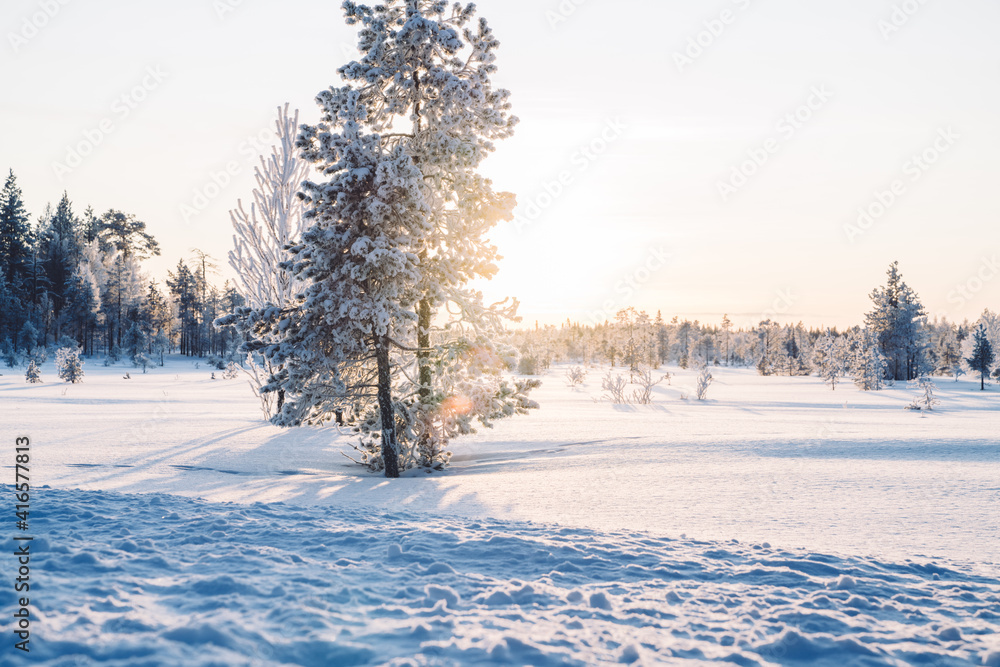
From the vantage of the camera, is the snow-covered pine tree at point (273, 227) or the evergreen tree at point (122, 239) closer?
the snow-covered pine tree at point (273, 227)

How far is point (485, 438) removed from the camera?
1327 cm

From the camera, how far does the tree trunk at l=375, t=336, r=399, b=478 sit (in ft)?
29.1

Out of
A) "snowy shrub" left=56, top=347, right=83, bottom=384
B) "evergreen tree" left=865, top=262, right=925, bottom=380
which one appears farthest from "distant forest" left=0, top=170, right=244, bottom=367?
"evergreen tree" left=865, top=262, right=925, bottom=380

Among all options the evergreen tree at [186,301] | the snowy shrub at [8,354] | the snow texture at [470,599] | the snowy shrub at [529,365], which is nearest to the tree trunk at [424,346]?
the snow texture at [470,599]

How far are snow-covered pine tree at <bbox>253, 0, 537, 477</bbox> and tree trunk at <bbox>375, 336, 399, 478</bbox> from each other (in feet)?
0.08

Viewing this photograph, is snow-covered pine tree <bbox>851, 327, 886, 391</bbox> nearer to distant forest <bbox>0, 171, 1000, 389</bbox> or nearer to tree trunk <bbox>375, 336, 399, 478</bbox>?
distant forest <bbox>0, 171, 1000, 389</bbox>

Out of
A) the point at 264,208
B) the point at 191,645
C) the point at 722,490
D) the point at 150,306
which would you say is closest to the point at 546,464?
the point at 722,490

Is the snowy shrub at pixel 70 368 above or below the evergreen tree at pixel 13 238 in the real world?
below

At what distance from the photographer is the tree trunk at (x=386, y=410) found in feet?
29.1

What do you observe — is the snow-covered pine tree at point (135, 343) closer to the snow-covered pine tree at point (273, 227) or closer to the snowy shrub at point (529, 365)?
the snowy shrub at point (529, 365)

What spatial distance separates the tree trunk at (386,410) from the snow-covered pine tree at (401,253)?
0.02 meters

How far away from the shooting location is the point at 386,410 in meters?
8.99

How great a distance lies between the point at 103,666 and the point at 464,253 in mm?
8195

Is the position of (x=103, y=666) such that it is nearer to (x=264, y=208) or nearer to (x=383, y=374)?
(x=383, y=374)
